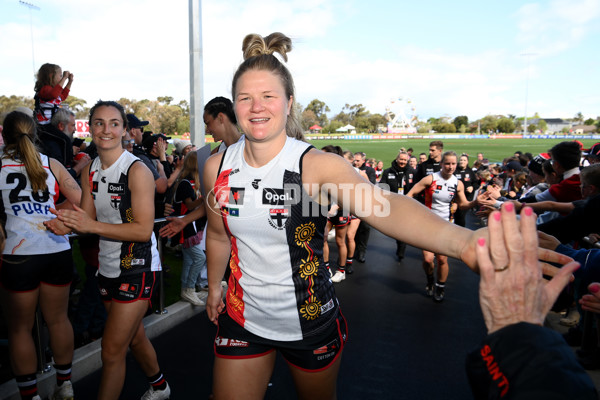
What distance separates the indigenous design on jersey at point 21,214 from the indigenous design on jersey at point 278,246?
1855mm

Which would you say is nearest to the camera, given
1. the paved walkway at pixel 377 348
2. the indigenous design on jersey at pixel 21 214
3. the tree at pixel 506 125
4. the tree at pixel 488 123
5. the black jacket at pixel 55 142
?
the indigenous design on jersey at pixel 21 214

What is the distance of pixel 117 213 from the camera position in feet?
9.27

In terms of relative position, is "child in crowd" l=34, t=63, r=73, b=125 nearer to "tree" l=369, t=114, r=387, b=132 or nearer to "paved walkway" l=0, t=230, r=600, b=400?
"paved walkway" l=0, t=230, r=600, b=400

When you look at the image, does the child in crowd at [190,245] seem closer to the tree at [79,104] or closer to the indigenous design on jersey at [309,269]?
the indigenous design on jersey at [309,269]

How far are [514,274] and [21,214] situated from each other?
3.34m

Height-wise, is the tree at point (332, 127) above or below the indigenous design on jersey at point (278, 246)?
above

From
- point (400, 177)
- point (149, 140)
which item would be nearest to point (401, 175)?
point (400, 177)

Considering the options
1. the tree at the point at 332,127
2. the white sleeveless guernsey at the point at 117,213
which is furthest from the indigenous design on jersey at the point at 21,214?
the tree at the point at 332,127

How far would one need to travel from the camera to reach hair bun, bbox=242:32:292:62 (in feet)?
7.72

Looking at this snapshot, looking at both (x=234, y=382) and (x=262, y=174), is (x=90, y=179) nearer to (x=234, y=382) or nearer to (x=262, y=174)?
(x=262, y=174)

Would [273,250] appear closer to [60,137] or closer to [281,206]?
[281,206]

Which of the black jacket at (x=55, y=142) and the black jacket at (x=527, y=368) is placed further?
the black jacket at (x=55, y=142)

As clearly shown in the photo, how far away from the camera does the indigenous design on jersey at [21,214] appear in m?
2.92

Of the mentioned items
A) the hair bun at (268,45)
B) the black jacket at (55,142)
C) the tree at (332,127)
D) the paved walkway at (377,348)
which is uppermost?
the tree at (332,127)
